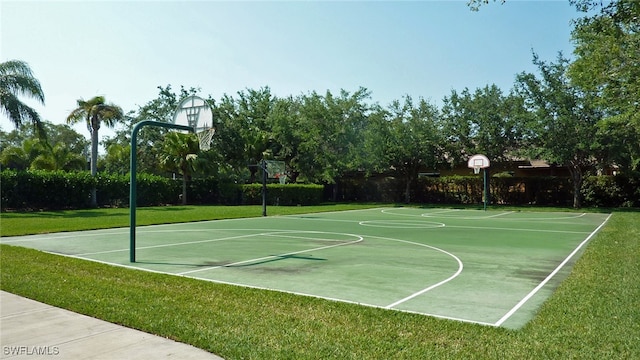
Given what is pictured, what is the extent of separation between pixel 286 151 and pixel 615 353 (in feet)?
108

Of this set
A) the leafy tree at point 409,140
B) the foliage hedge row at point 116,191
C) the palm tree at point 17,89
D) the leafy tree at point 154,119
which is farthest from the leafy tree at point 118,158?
the leafy tree at point 409,140

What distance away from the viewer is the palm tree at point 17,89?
2417cm

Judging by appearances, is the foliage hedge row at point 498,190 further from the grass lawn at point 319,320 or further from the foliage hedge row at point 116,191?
the grass lawn at point 319,320

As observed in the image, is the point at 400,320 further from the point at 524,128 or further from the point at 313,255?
the point at 524,128

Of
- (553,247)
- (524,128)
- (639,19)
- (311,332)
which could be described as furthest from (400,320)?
(524,128)

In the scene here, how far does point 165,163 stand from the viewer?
31.9 metres

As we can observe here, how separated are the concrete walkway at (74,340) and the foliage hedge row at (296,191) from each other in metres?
22.4

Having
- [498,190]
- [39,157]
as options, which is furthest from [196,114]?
[39,157]

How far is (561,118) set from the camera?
27.1 metres

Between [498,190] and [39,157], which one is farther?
[39,157]

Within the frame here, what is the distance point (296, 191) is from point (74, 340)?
27.4m

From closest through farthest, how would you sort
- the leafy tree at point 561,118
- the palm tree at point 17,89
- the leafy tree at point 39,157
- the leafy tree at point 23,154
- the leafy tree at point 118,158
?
the palm tree at point 17,89 → the leafy tree at point 561,118 → the leafy tree at point 39,157 → the leafy tree at point 23,154 → the leafy tree at point 118,158

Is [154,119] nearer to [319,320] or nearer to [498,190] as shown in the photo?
[498,190]

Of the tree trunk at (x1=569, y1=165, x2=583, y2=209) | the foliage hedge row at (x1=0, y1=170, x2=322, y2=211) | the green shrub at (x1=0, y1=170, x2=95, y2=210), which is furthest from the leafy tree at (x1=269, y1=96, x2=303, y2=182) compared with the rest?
the tree trunk at (x1=569, y1=165, x2=583, y2=209)
